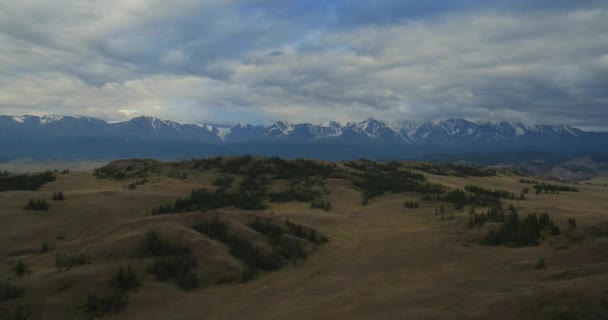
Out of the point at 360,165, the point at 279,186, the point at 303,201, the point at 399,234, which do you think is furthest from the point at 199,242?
the point at 360,165

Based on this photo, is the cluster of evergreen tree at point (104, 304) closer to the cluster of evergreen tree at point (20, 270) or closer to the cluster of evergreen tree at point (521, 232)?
the cluster of evergreen tree at point (20, 270)

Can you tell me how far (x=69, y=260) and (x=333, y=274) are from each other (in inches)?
347

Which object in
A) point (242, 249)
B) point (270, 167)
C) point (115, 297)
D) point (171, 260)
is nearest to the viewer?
point (115, 297)

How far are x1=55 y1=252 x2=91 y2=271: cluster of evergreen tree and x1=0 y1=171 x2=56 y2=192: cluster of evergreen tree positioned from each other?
2305 cm

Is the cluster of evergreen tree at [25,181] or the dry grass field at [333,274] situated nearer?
the dry grass field at [333,274]

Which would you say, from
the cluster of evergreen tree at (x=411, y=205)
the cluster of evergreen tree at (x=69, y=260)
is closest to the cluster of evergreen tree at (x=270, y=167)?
the cluster of evergreen tree at (x=411, y=205)

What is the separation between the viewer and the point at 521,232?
16.0 meters

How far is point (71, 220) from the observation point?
76.4 feet

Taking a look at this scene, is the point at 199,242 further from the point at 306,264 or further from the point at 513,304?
the point at 513,304

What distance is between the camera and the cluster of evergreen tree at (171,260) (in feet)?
45.2

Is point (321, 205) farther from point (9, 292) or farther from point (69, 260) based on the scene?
point (9, 292)

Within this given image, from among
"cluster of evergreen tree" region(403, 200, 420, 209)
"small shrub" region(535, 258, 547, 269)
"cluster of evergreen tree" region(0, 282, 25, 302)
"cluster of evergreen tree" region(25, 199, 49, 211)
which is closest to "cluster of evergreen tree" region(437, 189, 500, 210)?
"cluster of evergreen tree" region(403, 200, 420, 209)

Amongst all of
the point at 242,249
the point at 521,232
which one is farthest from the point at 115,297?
the point at 521,232

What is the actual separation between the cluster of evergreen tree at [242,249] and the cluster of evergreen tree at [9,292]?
638cm
